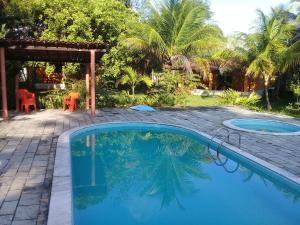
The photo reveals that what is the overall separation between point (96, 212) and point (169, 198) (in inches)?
57.5

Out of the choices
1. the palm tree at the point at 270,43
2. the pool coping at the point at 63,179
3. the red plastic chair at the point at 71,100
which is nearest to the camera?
the pool coping at the point at 63,179

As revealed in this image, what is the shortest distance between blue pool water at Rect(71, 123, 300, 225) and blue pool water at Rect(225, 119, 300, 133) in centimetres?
297

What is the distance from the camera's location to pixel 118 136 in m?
10.0

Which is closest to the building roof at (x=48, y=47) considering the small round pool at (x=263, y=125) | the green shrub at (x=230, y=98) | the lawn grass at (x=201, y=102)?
the small round pool at (x=263, y=125)

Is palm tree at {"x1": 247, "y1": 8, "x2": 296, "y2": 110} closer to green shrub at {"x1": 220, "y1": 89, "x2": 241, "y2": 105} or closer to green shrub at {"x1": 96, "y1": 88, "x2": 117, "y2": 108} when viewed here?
green shrub at {"x1": 220, "y1": 89, "x2": 241, "y2": 105}

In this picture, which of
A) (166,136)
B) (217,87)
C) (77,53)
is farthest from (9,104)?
(217,87)

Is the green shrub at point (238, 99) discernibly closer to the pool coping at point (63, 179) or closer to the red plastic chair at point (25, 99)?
the pool coping at point (63, 179)

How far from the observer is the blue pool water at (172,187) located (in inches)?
195

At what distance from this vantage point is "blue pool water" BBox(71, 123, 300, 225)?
195 inches

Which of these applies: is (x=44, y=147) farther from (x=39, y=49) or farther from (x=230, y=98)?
(x=230, y=98)

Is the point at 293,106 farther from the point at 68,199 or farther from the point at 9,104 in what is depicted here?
the point at 68,199

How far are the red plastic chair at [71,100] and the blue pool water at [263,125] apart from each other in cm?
647

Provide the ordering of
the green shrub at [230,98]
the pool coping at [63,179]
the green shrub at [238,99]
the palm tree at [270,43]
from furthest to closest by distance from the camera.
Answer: the green shrub at [230,98]
the green shrub at [238,99]
the palm tree at [270,43]
the pool coping at [63,179]

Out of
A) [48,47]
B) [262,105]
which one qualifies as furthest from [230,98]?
[48,47]
